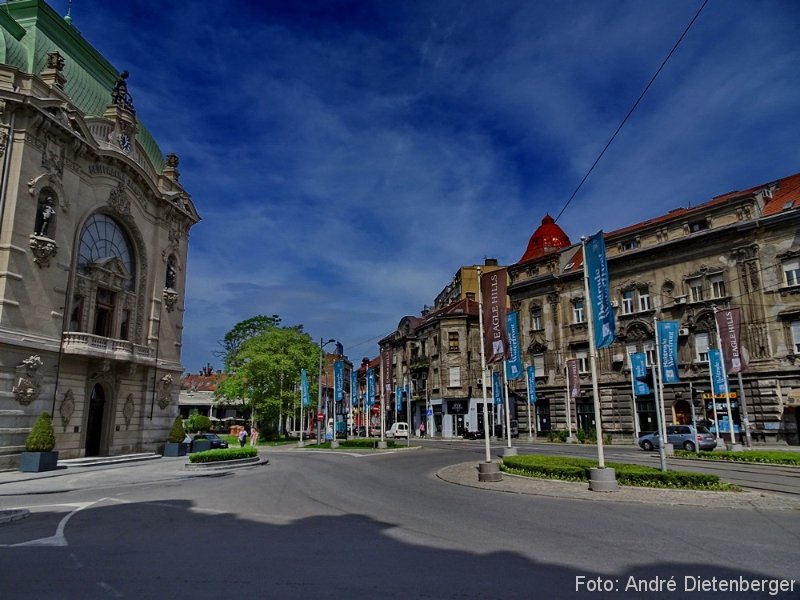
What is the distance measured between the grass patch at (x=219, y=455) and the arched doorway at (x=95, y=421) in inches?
330

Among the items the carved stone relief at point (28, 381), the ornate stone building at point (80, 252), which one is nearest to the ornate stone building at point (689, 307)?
the ornate stone building at point (80, 252)

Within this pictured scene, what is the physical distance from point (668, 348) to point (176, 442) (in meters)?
30.8

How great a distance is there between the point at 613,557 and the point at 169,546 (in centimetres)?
724

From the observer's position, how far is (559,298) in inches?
2030

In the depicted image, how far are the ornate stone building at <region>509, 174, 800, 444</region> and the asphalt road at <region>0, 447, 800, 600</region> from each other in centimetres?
2585

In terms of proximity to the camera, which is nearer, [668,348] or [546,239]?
[668,348]

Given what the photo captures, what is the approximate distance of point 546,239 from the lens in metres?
65.2

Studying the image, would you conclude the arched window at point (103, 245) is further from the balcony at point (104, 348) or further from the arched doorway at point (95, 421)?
the arched doorway at point (95, 421)

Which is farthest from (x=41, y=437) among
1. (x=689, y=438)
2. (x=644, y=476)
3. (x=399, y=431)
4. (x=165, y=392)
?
(x=399, y=431)

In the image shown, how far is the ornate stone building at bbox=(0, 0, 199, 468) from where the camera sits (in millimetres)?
24812

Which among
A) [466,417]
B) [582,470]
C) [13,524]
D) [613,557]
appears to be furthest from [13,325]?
[466,417]

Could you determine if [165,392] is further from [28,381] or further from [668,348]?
[668,348]

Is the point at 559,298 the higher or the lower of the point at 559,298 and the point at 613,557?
the higher

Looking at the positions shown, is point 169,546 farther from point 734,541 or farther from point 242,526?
point 734,541
